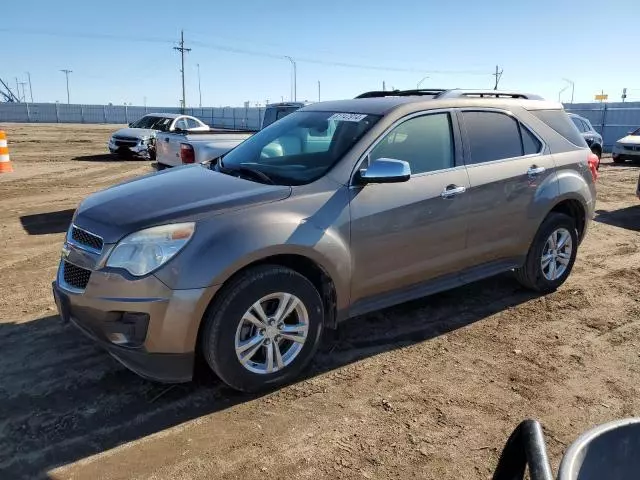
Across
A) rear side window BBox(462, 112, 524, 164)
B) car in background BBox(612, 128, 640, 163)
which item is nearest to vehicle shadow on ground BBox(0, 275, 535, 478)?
rear side window BBox(462, 112, 524, 164)

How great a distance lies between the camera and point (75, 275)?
3.46 metres

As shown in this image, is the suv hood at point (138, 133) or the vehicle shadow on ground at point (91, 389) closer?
the vehicle shadow on ground at point (91, 389)

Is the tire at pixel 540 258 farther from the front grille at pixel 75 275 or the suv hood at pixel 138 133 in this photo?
the suv hood at pixel 138 133

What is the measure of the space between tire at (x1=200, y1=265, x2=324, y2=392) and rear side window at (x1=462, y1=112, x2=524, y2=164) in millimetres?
2040

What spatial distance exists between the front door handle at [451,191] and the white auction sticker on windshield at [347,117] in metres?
0.88

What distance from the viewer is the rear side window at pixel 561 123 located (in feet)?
17.4

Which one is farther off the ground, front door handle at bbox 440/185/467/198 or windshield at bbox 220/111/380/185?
windshield at bbox 220/111/380/185

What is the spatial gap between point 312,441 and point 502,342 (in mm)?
2021

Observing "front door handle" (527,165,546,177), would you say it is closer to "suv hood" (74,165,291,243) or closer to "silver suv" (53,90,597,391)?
"silver suv" (53,90,597,391)

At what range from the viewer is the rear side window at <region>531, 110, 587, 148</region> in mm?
5309

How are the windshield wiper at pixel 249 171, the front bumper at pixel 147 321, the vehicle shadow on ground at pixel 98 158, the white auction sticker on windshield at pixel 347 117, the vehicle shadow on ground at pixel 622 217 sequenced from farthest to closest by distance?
1. the vehicle shadow on ground at pixel 98 158
2. the vehicle shadow on ground at pixel 622 217
3. the white auction sticker on windshield at pixel 347 117
4. the windshield wiper at pixel 249 171
5. the front bumper at pixel 147 321

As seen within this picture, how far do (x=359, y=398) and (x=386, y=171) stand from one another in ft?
5.06

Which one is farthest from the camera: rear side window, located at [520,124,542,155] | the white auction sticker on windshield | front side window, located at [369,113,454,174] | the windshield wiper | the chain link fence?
the chain link fence

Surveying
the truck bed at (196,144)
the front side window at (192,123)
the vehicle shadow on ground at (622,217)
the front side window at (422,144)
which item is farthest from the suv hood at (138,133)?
the front side window at (422,144)
